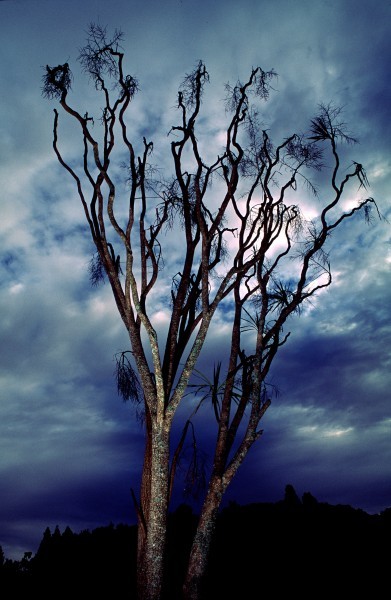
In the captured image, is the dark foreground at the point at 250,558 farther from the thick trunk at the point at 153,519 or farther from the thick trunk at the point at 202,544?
the thick trunk at the point at 153,519

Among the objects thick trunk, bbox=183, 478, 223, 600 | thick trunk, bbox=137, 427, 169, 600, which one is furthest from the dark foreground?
thick trunk, bbox=137, 427, 169, 600

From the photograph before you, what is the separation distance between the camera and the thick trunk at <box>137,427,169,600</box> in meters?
7.49

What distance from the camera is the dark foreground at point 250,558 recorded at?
9.19 metres

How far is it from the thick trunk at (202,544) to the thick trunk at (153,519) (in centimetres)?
59

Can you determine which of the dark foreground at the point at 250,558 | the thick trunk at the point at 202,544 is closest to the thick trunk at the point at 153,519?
the thick trunk at the point at 202,544

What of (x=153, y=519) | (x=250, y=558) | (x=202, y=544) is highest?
(x=153, y=519)

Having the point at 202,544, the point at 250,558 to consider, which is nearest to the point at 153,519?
the point at 202,544

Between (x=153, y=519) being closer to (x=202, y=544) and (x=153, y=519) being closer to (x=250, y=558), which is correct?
(x=202, y=544)

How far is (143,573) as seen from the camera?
298 inches

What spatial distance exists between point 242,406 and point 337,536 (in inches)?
168

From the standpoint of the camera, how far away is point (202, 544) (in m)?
8.09

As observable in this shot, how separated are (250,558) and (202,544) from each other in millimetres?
2806

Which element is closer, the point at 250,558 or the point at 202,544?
the point at 202,544

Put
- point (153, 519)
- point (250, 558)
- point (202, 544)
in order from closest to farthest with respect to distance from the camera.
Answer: point (153, 519) < point (202, 544) < point (250, 558)
